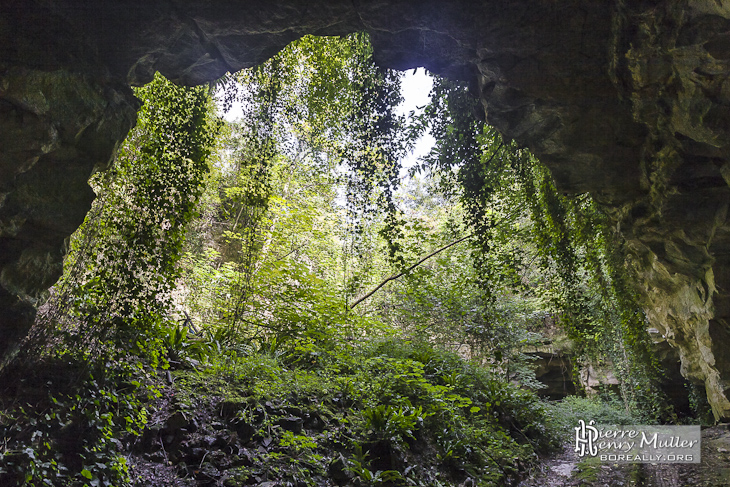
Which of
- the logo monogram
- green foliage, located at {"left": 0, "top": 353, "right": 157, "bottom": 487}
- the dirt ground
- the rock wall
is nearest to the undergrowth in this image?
green foliage, located at {"left": 0, "top": 353, "right": 157, "bottom": 487}

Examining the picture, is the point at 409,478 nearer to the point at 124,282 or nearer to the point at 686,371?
the point at 124,282

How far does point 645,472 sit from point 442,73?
4707 millimetres

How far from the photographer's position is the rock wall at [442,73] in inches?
95.4

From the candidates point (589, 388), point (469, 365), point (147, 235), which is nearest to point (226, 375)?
point (147, 235)

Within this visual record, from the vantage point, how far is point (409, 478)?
3703 mm

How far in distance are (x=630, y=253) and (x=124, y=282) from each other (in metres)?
5.53

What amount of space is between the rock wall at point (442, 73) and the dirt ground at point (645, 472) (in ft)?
7.31

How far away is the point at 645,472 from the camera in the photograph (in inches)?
176

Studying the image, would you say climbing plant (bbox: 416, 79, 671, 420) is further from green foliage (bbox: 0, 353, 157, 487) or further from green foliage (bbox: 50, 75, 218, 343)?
green foliage (bbox: 0, 353, 157, 487)

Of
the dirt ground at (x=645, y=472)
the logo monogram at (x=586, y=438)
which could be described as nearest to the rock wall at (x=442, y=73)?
the dirt ground at (x=645, y=472)

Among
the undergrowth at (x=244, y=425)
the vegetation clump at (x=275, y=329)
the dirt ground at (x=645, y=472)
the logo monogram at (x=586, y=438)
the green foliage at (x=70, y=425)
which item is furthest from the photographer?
the logo monogram at (x=586, y=438)

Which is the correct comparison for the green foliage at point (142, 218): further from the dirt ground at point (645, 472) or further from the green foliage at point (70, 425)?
the dirt ground at point (645, 472)

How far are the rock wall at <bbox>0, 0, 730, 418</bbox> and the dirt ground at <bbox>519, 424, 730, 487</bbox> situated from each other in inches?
87.7

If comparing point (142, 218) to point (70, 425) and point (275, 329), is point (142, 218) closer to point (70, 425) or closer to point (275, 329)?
point (70, 425)
